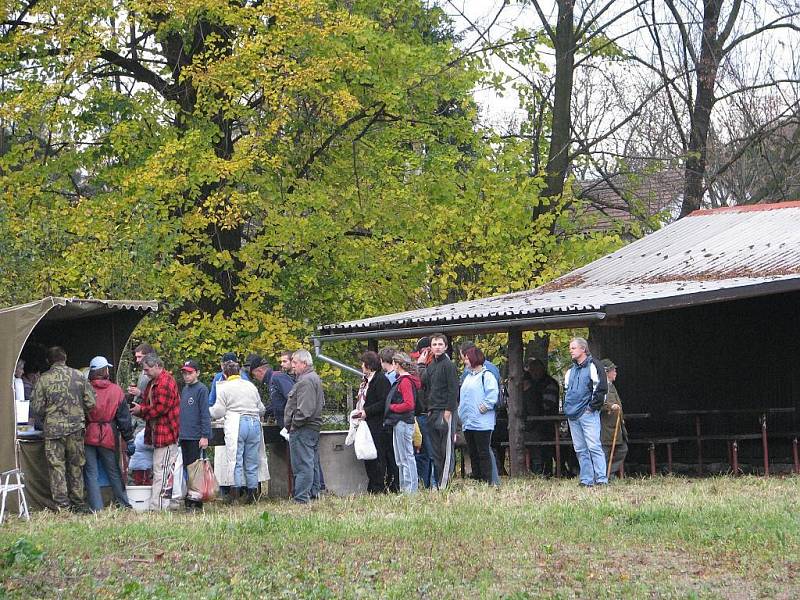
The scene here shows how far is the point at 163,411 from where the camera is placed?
13.5 m

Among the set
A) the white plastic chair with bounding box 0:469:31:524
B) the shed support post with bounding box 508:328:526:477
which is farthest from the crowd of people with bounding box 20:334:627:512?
the shed support post with bounding box 508:328:526:477

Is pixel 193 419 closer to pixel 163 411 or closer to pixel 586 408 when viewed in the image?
pixel 163 411

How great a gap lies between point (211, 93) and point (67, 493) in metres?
10.5

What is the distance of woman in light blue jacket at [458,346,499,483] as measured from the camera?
572 inches

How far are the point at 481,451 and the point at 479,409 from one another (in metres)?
0.53

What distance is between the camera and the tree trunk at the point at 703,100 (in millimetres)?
27578

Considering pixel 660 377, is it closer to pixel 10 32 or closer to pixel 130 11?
pixel 130 11

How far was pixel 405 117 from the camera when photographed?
24109 millimetres

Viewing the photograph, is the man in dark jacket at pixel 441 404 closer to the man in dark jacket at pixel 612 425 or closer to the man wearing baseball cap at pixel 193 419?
the man in dark jacket at pixel 612 425

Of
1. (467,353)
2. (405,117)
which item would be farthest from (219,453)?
(405,117)

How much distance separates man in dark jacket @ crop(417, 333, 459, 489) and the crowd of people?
1 centimetres

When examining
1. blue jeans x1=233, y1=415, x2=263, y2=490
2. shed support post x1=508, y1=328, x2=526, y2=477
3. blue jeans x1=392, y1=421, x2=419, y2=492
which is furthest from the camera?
shed support post x1=508, y1=328, x2=526, y2=477

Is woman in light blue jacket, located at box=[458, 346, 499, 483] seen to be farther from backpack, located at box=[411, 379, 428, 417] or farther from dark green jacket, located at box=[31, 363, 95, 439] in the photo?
dark green jacket, located at box=[31, 363, 95, 439]

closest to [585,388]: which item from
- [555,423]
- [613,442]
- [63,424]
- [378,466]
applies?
[613,442]
